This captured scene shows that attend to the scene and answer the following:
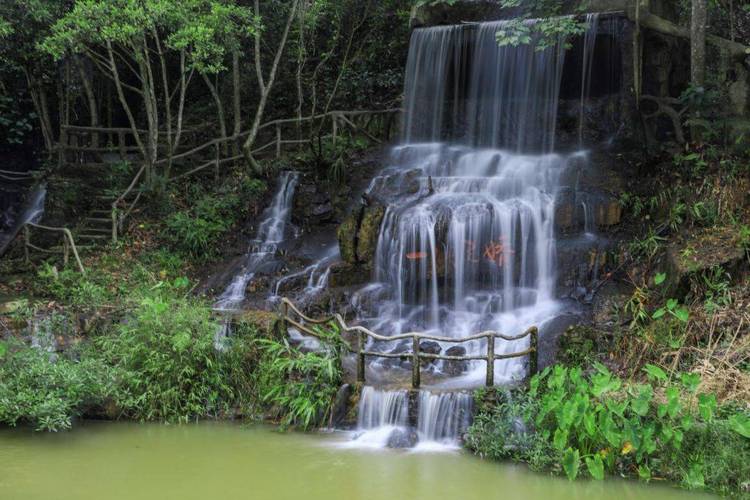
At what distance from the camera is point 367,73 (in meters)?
19.1

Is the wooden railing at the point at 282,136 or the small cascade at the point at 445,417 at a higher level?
the wooden railing at the point at 282,136

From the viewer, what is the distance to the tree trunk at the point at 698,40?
12.0m

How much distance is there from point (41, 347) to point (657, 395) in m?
7.82

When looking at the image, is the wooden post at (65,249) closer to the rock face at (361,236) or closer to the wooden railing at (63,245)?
the wooden railing at (63,245)

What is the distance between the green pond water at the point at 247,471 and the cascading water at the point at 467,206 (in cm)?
89

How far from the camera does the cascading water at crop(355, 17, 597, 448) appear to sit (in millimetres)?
11086

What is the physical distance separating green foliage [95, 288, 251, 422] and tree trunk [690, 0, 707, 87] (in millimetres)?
8814

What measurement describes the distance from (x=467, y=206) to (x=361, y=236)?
1917mm

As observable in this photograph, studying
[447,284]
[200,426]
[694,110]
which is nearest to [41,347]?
[200,426]

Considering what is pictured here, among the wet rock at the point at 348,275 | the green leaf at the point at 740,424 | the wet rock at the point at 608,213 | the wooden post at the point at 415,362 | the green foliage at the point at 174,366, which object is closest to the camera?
the green leaf at the point at 740,424

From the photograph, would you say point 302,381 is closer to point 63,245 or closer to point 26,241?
point 63,245

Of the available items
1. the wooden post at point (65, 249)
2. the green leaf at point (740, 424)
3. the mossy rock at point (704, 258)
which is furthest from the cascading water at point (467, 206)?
the wooden post at point (65, 249)

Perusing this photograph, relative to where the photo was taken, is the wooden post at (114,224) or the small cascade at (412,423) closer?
the small cascade at (412,423)

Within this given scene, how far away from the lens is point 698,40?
1212cm
